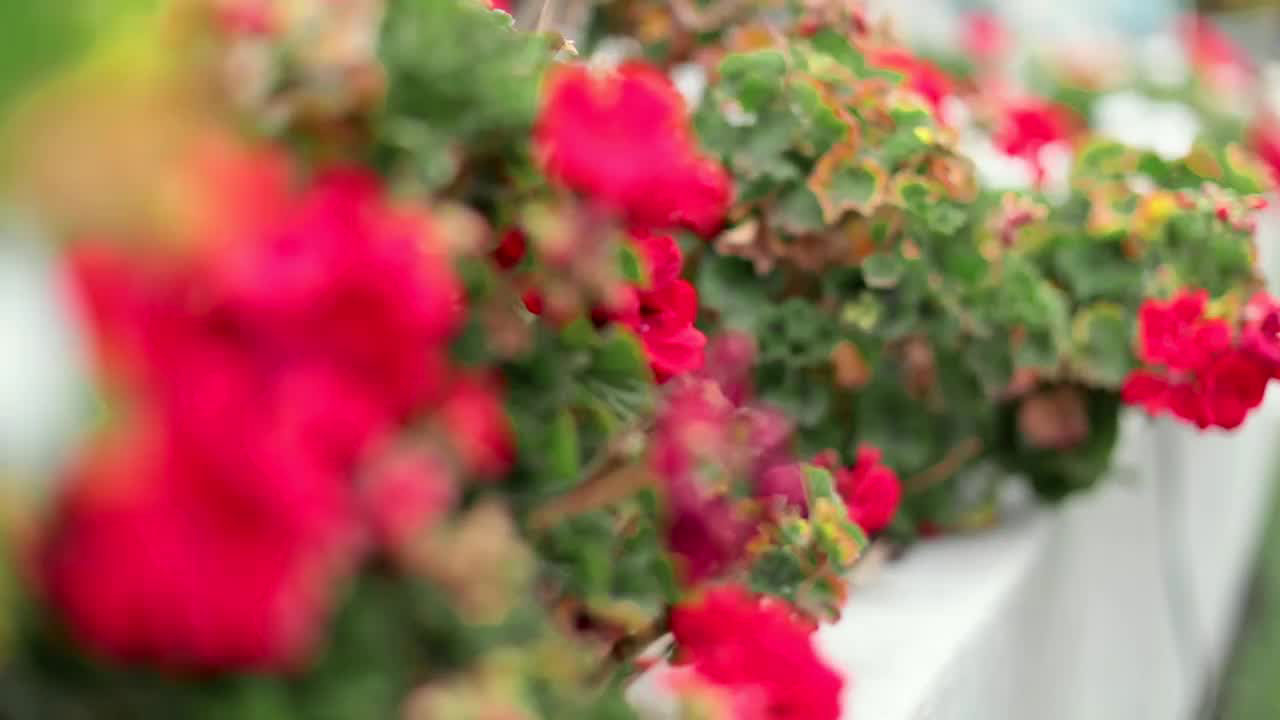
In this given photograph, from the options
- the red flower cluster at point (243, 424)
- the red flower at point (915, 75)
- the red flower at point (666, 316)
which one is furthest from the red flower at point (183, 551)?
the red flower at point (915, 75)

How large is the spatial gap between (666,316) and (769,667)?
0.53ft

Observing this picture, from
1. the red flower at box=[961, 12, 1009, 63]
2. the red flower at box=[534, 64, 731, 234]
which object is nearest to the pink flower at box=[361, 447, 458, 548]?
the red flower at box=[534, 64, 731, 234]

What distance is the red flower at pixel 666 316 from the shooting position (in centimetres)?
56

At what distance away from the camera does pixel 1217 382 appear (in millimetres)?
852

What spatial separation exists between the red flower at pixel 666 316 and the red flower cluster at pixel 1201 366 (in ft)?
1.38

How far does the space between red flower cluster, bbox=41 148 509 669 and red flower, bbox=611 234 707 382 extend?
1.00 ft

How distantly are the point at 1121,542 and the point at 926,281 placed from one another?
61 centimetres

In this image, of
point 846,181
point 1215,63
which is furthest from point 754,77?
point 1215,63

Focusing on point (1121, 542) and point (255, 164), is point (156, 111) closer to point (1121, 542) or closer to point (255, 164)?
point (255, 164)

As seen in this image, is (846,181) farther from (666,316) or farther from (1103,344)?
(666,316)

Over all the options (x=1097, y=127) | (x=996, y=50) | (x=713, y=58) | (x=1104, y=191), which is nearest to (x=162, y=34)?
(x=713, y=58)

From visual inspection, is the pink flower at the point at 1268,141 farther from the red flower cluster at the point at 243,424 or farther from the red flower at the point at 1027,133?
the red flower cluster at the point at 243,424

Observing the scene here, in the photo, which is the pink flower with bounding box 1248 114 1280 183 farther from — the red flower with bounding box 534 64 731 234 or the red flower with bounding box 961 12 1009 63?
the red flower with bounding box 534 64 731 234

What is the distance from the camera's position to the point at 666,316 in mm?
567
